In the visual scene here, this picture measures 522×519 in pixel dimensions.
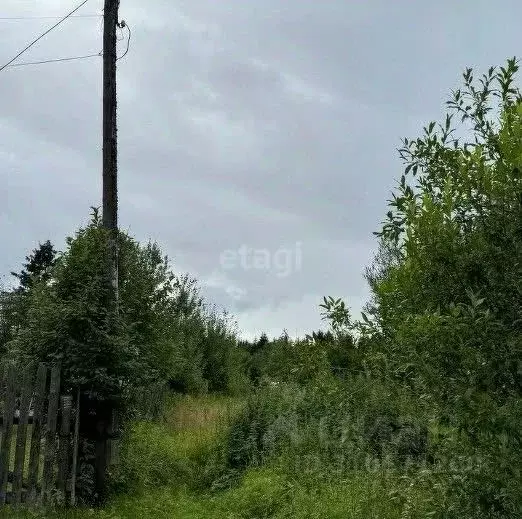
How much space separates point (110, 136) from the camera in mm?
11867

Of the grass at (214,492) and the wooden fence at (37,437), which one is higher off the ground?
the wooden fence at (37,437)

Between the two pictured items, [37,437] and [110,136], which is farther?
[110,136]

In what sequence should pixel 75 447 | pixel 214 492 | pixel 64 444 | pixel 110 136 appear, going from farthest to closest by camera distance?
pixel 214 492 < pixel 110 136 < pixel 75 447 < pixel 64 444

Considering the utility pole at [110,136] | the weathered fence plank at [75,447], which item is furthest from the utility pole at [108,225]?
the weathered fence plank at [75,447]

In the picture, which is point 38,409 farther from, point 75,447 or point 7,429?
point 75,447

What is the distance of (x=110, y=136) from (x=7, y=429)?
5011 mm

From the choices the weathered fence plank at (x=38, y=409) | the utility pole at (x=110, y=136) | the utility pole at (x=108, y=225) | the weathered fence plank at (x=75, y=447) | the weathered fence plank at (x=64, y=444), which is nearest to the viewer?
the weathered fence plank at (x=38, y=409)

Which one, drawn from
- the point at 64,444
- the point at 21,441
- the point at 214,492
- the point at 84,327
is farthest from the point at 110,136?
the point at 214,492

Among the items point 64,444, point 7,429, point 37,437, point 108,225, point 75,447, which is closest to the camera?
point 7,429

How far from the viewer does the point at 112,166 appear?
11.8 m

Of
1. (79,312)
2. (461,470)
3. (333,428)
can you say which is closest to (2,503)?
(79,312)

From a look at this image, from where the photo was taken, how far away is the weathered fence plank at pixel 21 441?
927cm

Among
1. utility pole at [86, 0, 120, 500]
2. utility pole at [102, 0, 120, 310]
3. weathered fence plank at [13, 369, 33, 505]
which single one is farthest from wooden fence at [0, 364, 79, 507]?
utility pole at [102, 0, 120, 310]

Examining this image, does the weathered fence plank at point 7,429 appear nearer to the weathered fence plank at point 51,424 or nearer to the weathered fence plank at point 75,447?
the weathered fence plank at point 51,424
